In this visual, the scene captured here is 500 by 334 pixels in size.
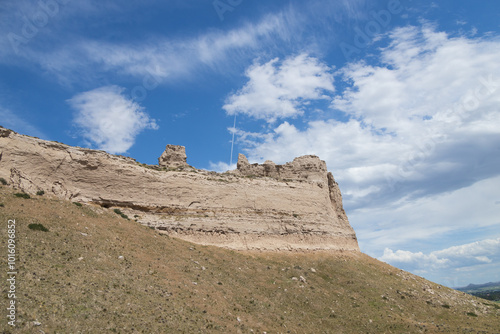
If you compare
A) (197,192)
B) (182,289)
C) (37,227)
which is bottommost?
(182,289)

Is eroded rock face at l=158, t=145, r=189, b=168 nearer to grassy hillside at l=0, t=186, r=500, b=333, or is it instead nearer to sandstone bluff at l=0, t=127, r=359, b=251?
sandstone bluff at l=0, t=127, r=359, b=251

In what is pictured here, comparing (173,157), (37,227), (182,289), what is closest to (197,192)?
(173,157)

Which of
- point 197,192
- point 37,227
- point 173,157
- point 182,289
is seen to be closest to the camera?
point 37,227

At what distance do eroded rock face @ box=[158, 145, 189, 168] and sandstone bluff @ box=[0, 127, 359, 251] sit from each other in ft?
0.32

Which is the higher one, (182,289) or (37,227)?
(37,227)

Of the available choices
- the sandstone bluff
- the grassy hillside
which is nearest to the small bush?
the grassy hillside

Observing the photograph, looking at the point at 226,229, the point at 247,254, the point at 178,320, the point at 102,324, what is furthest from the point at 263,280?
the point at 102,324

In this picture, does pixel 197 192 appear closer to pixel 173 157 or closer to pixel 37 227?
pixel 173 157

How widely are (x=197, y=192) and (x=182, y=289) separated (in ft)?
43.4

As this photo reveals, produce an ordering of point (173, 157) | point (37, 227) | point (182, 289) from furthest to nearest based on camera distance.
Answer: point (173, 157) < point (182, 289) < point (37, 227)

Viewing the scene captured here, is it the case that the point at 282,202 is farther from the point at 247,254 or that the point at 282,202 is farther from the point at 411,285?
the point at 411,285

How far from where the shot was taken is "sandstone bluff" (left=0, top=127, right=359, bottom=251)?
951 inches

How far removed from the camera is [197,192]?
3011 centimetres

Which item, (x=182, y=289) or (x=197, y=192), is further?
(x=197, y=192)
